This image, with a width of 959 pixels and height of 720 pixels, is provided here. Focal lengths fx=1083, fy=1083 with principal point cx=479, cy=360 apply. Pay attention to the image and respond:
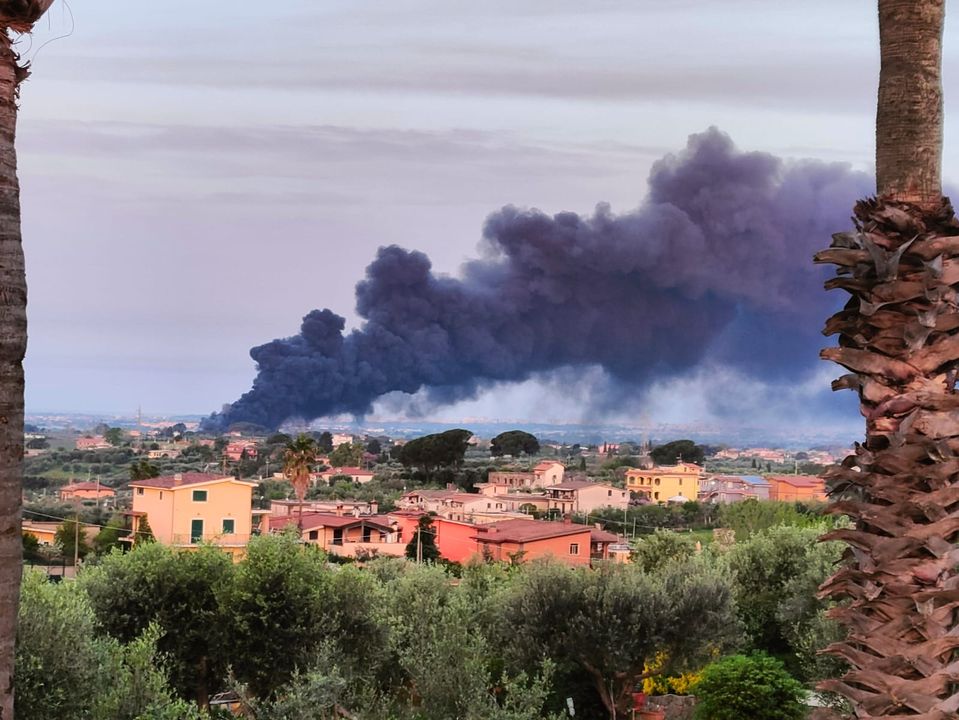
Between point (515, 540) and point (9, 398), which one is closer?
point (9, 398)

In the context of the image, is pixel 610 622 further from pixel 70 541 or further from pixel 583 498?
pixel 583 498

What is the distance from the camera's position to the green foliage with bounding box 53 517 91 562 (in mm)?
46969

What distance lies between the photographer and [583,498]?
80125mm

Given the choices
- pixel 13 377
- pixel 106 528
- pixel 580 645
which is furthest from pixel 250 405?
pixel 13 377

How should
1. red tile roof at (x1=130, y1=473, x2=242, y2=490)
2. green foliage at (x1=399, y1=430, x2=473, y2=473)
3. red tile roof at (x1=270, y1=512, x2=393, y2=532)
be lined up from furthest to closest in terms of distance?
green foliage at (x1=399, y1=430, x2=473, y2=473) → red tile roof at (x1=270, y1=512, x2=393, y2=532) → red tile roof at (x1=130, y1=473, x2=242, y2=490)

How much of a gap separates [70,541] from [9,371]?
4810 cm

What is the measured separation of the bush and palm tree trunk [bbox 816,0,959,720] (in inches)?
682

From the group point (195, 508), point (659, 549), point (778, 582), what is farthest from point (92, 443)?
point (778, 582)

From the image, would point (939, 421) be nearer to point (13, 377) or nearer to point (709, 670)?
point (13, 377)

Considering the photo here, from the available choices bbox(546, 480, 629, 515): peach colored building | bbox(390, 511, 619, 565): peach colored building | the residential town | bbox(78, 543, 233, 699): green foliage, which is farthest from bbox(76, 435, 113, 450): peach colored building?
bbox(78, 543, 233, 699): green foliage

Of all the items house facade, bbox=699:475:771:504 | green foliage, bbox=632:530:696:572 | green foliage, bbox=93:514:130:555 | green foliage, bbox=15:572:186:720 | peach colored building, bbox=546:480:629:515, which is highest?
green foliage, bbox=15:572:186:720

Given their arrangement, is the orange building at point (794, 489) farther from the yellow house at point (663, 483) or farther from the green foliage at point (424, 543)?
the green foliage at point (424, 543)

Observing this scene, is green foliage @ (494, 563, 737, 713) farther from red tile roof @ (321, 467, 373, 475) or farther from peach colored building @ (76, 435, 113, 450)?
peach colored building @ (76, 435, 113, 450)

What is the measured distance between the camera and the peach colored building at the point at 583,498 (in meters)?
79.4
